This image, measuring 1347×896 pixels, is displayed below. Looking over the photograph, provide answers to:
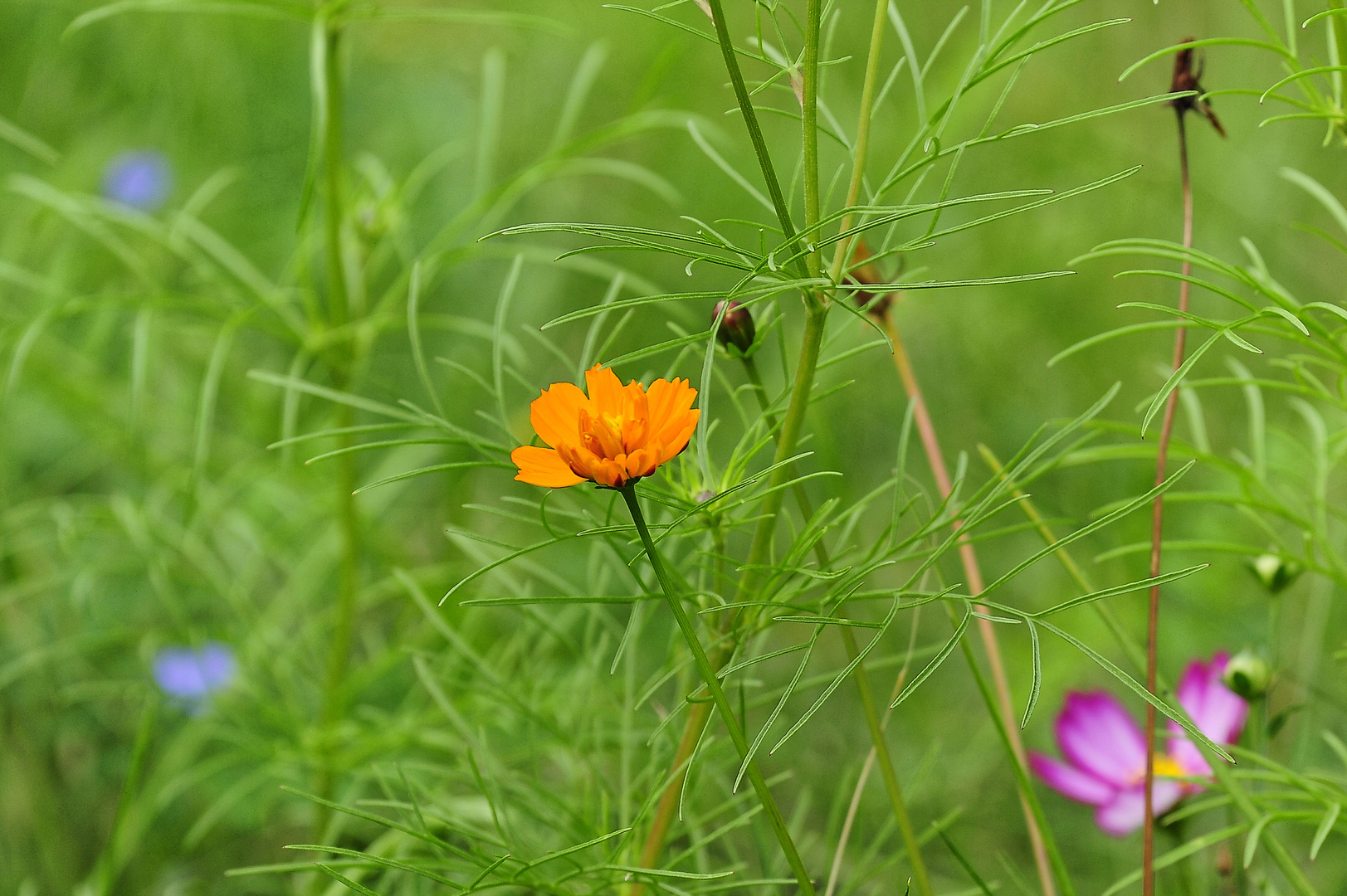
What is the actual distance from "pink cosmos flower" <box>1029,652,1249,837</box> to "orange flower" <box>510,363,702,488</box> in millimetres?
381

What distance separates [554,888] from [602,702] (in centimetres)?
42

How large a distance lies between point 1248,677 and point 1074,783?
5.2 inches

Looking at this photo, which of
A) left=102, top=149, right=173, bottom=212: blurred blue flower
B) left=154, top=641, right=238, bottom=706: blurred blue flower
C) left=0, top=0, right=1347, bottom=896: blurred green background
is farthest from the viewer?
left=102, top=149, right=173, bottom=212: blurred blue flower

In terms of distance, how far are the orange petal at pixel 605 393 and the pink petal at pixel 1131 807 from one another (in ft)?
1.35

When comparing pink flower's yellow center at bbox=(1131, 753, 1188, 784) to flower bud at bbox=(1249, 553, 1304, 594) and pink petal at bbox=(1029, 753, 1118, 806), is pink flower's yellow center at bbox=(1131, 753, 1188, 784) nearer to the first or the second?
Result: pink petal at bbox=(1029, 753, 1118, 806)

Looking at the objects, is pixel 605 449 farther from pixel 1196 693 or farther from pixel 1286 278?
pixel 1286 278

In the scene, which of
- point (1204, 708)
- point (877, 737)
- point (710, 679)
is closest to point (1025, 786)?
point (877, 737)

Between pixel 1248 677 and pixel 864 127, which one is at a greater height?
pixel 864 127

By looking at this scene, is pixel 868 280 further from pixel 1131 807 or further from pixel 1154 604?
pixel 1131 807

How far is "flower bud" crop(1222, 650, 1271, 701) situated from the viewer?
0.51 m

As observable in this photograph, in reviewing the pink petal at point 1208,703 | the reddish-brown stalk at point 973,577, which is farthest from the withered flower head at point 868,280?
the pink petal at point 1208,703

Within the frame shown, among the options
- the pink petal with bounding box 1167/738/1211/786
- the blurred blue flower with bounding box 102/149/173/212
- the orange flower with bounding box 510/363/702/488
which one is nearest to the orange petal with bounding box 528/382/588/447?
the orange flower with bounding box 510/363/702/488

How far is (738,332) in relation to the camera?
40 cm

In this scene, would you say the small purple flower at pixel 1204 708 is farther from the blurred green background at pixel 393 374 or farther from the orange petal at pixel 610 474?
the orange petal at pixel 610 474
